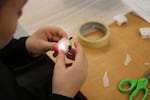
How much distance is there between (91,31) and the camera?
2.83ft

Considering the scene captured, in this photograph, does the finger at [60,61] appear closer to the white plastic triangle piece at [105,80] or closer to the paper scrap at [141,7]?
the white plastic triangle piece at [105,80]

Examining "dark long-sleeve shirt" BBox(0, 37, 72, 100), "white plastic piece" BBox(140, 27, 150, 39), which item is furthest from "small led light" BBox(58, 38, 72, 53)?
"white plastic piece" BBox(140, 27, 150, 39)

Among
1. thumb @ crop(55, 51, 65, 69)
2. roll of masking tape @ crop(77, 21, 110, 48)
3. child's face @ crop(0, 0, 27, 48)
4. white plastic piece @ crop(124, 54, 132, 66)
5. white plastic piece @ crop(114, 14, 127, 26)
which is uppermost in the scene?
child's face @ crop(0, 0, 27, 48)

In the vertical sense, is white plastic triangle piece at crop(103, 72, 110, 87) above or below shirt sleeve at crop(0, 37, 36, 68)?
below

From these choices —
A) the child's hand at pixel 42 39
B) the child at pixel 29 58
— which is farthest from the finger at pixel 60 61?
the child's hand at pixel 42 39

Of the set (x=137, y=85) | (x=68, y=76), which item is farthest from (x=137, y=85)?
(x=68, y=76)

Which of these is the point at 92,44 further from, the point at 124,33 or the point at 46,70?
the point at 46,70

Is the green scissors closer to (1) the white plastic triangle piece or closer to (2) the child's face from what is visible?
(1) the white plastic triangle piece

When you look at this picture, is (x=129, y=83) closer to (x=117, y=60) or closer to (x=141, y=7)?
(x=117, y=60)

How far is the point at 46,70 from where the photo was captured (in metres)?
1.01

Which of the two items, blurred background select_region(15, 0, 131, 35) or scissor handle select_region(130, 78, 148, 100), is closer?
scissor handle select_region(130, 78, 148, 100)

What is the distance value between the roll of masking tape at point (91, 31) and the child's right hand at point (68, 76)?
0.41 feet

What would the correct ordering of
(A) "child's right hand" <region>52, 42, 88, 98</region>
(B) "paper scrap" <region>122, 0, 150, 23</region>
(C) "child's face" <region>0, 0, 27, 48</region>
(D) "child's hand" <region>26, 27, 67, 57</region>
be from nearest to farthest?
1. (C) "child's face" <region>0, 0, 27, 48</region>
2. (A) "child's right hand" <region>52, 42, 88, 98</region>
3. (D) "child's hand" <region>26, 27, 67, 57</region>
4. (B) "paper scrap" <region>122, 0, 150, 23</region>

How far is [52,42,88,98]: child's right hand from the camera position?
68 cm
